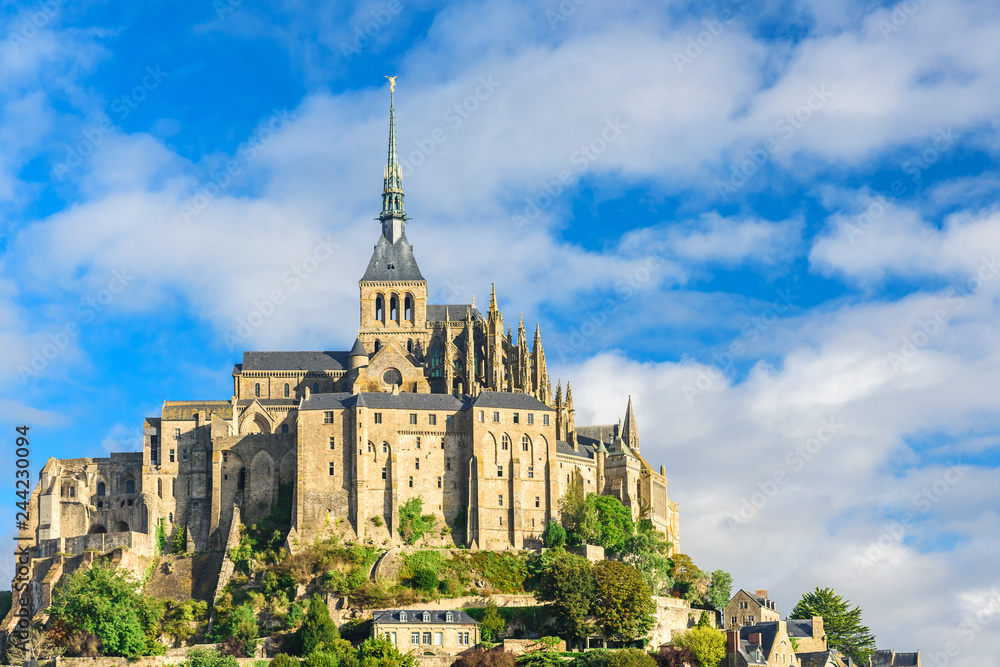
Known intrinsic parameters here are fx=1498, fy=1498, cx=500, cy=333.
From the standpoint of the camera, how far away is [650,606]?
109188 mm

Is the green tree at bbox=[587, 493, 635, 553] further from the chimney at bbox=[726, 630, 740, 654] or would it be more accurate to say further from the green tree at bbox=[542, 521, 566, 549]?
the chimney at bbox=[726, 630, 740, 654]

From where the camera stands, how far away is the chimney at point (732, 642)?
108500 millimetres

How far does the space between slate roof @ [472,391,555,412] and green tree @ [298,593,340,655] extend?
24.6 metres

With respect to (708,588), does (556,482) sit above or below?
above

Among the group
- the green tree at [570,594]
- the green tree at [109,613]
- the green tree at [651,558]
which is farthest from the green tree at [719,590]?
the green tree at [109,613]

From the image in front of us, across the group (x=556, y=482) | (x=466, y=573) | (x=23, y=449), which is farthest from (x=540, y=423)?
(x=23, y=449)

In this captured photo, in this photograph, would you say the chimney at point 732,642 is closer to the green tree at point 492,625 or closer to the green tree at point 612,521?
the green tree at point 612,521

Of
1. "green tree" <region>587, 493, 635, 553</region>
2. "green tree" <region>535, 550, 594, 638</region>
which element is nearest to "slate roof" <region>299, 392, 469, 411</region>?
"green tree" <region>587, 493, 635, 553</region>

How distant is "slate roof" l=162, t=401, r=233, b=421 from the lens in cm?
12838

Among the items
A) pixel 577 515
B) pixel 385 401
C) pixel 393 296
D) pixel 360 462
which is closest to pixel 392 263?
pixel 393 296

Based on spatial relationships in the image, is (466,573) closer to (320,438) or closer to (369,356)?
(320,438)

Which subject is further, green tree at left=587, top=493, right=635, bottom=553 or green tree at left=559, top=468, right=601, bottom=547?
green tree at left=587, top=493, right=635, bottom=553

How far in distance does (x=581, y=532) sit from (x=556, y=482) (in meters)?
5.12

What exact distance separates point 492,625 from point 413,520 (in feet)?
54.8
